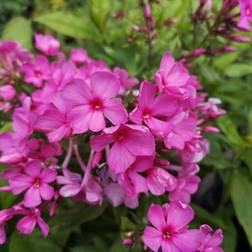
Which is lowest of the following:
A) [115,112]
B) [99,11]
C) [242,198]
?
[242,198]

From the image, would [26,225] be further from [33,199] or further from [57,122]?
[57,122]

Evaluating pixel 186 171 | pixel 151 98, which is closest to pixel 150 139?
pixel 151 98

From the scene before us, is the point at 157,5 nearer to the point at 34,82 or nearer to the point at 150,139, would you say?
the point at 34,82

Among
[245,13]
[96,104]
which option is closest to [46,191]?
[96,104]

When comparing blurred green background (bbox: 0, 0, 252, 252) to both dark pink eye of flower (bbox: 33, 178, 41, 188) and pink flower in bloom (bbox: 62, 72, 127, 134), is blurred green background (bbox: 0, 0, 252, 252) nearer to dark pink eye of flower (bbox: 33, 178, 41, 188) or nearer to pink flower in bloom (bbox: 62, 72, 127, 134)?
dark pink eye of flower (bbox: 33, 178, 41, 188)

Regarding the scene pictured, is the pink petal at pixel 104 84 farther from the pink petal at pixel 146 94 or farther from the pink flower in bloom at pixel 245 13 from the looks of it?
the pink flower in bloom at pixel 245 13

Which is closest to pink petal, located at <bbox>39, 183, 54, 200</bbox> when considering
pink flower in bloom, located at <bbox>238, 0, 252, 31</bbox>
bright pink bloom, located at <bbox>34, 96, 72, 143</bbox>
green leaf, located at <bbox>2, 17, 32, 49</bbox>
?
bright pink bloom, located at <bbox>34, 96, 72, 143</bbox>
